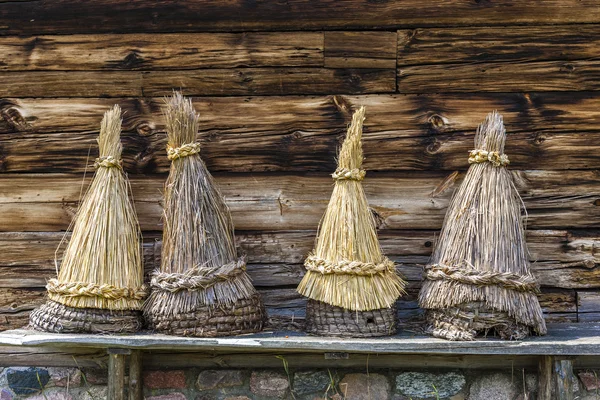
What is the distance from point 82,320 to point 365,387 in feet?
4.05

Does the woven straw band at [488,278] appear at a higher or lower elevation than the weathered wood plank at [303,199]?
lower

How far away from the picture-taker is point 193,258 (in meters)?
3.07

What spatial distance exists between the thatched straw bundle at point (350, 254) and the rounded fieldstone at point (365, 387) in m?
0.44

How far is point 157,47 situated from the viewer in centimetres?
336

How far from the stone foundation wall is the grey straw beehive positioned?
0.37 meters

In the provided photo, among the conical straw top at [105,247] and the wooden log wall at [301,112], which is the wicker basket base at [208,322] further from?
the wooden log wall at [301,112]

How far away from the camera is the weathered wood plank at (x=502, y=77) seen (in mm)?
3277

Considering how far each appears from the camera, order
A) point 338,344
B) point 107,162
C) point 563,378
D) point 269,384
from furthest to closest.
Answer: point 269,384 → point 107,162 → point 563,378 → point 338,344

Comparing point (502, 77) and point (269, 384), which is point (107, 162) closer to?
point (269, 384)

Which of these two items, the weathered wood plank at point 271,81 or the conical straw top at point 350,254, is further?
the weathered wood plank at point 271,81

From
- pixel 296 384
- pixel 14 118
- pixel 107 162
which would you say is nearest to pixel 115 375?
pixel 296 384

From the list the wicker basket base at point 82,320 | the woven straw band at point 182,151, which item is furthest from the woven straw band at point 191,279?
the woven straw band at point 182,151

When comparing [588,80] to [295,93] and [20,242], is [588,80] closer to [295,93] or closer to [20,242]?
[295,93]

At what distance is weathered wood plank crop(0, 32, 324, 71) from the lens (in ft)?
10.9
